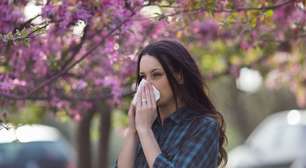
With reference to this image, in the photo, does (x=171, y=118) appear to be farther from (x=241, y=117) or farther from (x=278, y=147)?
(x=241, y=117)

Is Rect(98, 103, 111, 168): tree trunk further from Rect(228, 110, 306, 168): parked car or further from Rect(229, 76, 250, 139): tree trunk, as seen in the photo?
Rect(229, 76, 250, 139): tree trunk

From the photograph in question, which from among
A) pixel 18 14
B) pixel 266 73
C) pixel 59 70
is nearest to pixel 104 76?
pixel 59 70

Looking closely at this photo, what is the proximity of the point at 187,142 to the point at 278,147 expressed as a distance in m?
8.23

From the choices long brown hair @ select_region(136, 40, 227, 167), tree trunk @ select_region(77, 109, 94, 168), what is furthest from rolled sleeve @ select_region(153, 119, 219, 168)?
tree trunk @ select_region(77, 109, 94, 168)

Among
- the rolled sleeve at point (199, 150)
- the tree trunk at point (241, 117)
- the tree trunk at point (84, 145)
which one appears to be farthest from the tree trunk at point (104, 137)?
the tree trunk at point (241, 117)

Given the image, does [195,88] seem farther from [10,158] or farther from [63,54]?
[10,158]

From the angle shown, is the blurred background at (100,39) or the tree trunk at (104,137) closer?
the blurred background at (100,39)

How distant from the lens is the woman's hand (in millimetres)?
3596

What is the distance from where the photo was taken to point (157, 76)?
143 inches

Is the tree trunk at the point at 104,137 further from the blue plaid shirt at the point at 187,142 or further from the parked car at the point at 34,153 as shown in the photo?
the blue plaid shirt at the point at 187,142

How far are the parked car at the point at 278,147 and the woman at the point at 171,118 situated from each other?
6.95m

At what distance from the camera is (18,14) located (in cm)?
497

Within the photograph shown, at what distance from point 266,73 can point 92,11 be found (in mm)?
5198

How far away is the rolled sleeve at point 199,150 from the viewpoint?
350 cm
